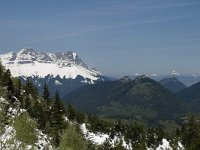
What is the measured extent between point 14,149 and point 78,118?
15443cm

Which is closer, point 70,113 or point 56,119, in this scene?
point 56,119

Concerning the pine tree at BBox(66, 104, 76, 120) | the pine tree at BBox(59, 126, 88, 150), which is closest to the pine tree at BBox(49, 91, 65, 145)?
the pine tree at BBox(66, 104, 76, 120)

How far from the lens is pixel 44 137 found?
139750mm

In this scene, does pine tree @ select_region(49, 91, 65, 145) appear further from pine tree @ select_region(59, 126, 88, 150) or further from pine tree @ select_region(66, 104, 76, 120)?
pine tree @ select_region(59, 126, 88, 150)

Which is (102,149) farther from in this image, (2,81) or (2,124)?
(2,124)

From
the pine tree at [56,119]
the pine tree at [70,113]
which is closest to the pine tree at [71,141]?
the pine tree at [56,119]

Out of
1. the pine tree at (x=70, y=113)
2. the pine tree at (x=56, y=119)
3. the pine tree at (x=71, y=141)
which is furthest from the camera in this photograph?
the pine tree at (x=70, y=113)

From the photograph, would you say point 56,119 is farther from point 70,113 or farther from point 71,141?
point 71,141

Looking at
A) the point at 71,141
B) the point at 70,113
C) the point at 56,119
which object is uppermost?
the point at 71,141

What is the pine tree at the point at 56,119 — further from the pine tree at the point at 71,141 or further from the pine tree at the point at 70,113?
the pine tree at the point at 71,141

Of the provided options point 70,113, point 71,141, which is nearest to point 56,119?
point 70,113

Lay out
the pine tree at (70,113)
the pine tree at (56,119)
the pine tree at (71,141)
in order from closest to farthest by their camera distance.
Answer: the pine tree at (71,141) < the pine tree at (56,119) < the pine tree at (70,113)

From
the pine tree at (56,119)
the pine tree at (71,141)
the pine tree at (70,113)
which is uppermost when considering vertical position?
the pine tree at (71,141)

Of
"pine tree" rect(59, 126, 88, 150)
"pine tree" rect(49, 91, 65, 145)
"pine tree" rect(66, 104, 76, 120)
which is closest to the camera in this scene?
"pine tree" rect(59, 126, 88, 150)
